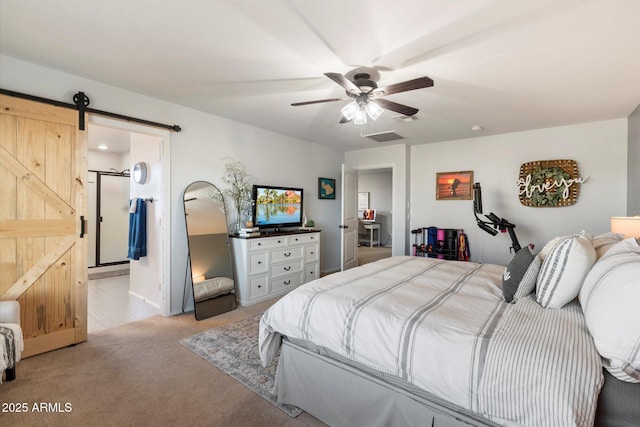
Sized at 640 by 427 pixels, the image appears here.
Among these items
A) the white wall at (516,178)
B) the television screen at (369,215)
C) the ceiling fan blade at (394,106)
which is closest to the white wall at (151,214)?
the ceiling fan blade at (394,106)

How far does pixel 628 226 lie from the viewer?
2236 millimetres

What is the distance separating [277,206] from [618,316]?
3.80 meters

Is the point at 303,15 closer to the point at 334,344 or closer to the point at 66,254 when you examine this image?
the point at 334,344

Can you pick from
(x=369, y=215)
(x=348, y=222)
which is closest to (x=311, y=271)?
(x=348, y=222)

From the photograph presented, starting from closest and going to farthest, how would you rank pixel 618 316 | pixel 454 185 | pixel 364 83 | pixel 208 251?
1. pixel 618 316
2. pixel 364 83
3. pixel 208 251
4. pixel 454 185

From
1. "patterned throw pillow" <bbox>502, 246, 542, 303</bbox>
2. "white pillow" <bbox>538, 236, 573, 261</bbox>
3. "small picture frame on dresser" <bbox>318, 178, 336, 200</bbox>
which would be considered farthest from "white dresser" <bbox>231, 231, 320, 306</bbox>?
"white pillow" <bbox>538, 236, 573, 261</bbox>

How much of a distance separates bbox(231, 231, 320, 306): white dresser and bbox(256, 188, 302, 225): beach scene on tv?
1.16 ft

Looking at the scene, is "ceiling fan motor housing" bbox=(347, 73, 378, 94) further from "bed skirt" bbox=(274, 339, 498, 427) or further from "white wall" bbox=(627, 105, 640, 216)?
"white wall" bbox=(627, 105, 640, 216)

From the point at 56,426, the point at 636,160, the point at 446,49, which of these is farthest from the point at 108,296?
the point at 636,160

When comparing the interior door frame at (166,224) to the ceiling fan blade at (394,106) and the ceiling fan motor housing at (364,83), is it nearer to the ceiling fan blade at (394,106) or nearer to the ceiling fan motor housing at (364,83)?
the ceiling fan motor housing at (364,83)

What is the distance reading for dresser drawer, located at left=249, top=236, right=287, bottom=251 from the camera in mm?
3756

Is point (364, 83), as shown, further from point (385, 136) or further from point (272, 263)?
point (272, 263)

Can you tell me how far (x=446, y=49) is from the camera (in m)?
2.14

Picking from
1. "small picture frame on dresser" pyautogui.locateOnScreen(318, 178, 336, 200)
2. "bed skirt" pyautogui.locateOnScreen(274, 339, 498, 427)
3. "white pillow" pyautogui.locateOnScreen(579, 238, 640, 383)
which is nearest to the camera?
"white pillow" pyautogui.locateOnScreen(579, 238, 640, 383)
